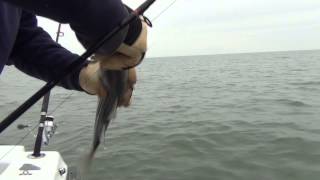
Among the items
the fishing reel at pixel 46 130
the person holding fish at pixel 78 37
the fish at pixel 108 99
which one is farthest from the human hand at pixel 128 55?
the fishing reel at pixel 46 130

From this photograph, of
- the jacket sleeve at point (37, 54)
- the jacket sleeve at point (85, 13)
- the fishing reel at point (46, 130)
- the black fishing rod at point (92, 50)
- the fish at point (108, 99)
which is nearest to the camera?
the jacket sleeve at point (85, 13)

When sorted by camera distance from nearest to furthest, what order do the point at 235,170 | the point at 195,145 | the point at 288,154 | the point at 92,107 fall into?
the point at 235,170, the point at 288,154, the point at 195,145, the point at 92,107

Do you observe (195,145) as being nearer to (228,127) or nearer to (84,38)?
(228,127)

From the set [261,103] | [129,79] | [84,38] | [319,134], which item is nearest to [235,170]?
[319,134]

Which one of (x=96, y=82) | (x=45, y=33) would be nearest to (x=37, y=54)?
(x=45, y=33)

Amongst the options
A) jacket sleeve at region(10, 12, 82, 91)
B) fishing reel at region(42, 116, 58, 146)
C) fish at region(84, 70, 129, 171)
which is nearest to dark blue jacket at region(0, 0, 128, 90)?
jacket sleeve at region(10, 12, 82, 91)

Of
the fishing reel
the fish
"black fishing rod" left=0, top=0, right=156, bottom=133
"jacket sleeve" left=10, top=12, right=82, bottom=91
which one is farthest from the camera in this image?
the fishing reel

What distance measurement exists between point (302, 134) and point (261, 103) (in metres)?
4.59

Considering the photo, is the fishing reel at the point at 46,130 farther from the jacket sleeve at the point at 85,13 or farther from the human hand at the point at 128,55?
the jacket sleeve at the point at 85,13

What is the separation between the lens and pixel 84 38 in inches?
41.0

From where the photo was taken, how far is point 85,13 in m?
0.95

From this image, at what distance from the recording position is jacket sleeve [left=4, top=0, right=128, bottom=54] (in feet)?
3.06

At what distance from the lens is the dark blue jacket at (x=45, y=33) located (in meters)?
0.94

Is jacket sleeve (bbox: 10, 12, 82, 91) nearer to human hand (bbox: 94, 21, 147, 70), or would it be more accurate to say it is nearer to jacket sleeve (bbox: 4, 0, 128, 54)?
human hand (bbox: 94, 21, 147, 70)
